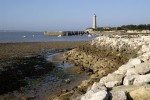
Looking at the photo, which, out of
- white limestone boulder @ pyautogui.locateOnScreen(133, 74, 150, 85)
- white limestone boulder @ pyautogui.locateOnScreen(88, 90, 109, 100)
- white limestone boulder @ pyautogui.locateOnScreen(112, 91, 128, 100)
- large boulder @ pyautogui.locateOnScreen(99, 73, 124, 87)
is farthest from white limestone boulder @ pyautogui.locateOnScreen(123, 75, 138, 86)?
white limestone boulder @ pyautogui.locateOnScreen(88, 90, 109, 100)

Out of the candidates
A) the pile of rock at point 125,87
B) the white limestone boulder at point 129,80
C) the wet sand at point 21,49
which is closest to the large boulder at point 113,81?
the pile of rock at point 125,87

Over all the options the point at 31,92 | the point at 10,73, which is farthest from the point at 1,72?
the point at 31,92

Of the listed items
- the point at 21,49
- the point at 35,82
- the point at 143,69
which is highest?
the point at 143,69

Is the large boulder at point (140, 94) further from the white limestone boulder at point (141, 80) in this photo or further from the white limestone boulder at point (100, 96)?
the white limestone boulder at point (141, 80)

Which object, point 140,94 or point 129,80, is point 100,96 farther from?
point 129,80

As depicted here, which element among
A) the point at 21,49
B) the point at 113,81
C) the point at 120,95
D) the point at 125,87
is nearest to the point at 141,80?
the point at 125,87

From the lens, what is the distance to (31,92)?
1381 cm

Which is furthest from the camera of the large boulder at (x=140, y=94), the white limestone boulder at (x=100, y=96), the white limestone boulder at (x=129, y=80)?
the white limestone boulder at (x=129, y=80)

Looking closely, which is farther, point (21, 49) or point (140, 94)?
point (21, 49)

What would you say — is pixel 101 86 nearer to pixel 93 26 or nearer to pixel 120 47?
pixel 120 47

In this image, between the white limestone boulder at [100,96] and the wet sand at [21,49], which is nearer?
the white limestone boulder at [100,96]

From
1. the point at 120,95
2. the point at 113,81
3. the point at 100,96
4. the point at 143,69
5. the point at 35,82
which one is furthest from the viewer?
the point at 35,82

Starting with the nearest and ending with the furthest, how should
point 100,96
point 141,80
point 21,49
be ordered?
point 100,96 → point 141,80 → point 21,49

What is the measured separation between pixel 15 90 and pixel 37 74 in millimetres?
4639
